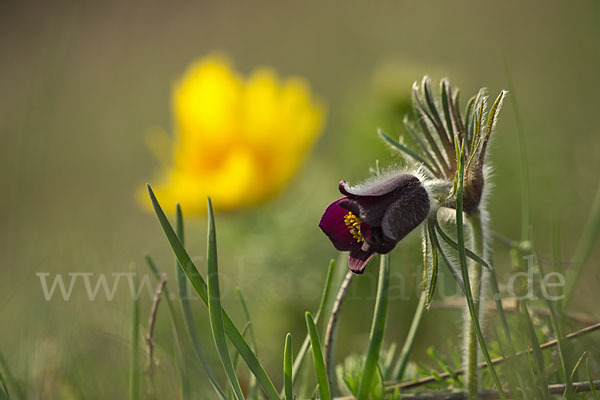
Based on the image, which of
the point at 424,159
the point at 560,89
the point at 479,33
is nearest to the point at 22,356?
the point at 424,159

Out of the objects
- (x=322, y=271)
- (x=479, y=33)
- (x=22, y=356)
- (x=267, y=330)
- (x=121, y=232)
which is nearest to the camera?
(x=22, y=356)

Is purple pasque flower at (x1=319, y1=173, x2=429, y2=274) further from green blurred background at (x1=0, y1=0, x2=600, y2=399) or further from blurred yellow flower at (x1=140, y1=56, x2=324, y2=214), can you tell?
blurred yellow flower at (x1=140, y1=56, x2=324, y2=214)

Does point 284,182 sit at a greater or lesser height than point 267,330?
greater

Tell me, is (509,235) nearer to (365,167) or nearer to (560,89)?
(365,167)

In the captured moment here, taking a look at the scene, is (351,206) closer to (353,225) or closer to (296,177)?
(353,225)

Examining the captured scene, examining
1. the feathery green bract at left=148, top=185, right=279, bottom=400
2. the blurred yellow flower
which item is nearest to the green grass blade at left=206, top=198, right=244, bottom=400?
the feathery green bract at left=148, top=185, right=279, bottom=400

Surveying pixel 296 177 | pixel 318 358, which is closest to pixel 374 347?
pixel 318 358
